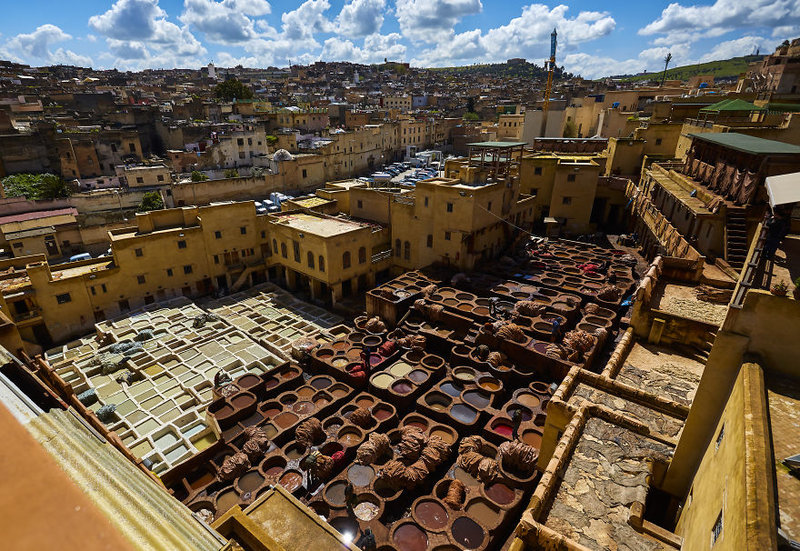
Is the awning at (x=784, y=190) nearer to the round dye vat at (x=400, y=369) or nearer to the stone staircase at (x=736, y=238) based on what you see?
the stone staircase at (x=736, y=238)

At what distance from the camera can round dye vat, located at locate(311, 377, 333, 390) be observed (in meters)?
21.0

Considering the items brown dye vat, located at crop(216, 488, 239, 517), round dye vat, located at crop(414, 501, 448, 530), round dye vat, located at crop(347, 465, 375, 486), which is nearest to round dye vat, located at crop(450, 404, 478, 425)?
round dye vat, located at crop(414, 501, 448, 530)

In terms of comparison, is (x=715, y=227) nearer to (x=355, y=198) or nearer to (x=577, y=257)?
(x=577, y=257)

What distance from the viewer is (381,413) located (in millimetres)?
18594

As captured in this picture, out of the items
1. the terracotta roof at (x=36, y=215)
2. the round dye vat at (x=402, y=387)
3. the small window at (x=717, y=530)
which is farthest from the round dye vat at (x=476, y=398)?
the terracotta roof at (x=36, y=215)

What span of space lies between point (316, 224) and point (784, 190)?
1121 inches

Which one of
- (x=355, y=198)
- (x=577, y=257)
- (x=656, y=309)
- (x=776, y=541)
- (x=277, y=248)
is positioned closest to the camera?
(x=776, y=541)

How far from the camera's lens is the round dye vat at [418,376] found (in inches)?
794

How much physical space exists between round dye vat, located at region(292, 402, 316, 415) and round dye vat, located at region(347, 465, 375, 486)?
14.0 feet

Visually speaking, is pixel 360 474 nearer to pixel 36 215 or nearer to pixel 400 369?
pixel 400 369

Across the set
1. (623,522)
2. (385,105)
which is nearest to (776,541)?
(623,522)

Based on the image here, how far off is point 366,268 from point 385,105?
96.4 m

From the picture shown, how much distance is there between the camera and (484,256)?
30.6 metres

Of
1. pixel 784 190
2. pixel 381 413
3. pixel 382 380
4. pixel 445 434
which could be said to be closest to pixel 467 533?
pixel 445 434
